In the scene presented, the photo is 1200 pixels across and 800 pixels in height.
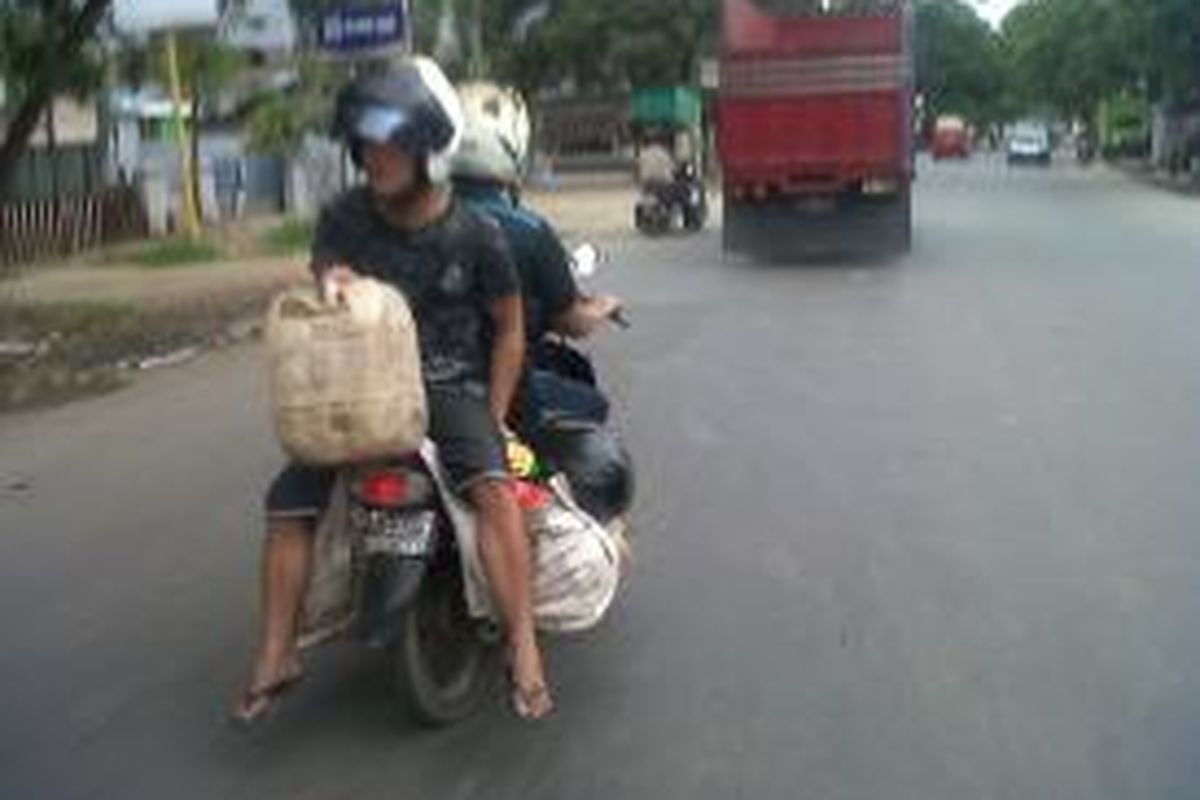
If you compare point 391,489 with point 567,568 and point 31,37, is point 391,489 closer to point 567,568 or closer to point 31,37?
point 567,568

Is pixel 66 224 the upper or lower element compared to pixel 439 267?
lower

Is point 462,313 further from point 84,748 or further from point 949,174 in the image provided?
point 949,174

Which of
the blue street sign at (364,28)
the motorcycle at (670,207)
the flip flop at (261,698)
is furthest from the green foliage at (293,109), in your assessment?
the flip flop at (261,698)

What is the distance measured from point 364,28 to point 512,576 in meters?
17.0

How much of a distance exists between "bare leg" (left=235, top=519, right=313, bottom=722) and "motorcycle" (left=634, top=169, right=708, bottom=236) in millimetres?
27360

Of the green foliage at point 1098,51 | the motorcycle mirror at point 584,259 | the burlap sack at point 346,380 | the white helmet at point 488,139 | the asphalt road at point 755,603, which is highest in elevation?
the green foliage at point 1098,51

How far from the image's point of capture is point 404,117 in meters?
6.18

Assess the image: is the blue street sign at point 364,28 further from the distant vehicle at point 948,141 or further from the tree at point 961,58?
the tree at point 961,58

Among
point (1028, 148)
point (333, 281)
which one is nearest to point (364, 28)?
point (333, 281)

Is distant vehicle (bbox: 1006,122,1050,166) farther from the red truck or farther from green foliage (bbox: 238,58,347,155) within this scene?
the red truck

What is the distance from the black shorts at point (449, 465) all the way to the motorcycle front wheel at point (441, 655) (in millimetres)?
356

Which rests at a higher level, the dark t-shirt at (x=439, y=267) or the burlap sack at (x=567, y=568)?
the dark t-shirt at (x=439, y=267)

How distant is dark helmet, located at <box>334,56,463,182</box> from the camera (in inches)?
243

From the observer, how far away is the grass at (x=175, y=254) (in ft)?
95.0
